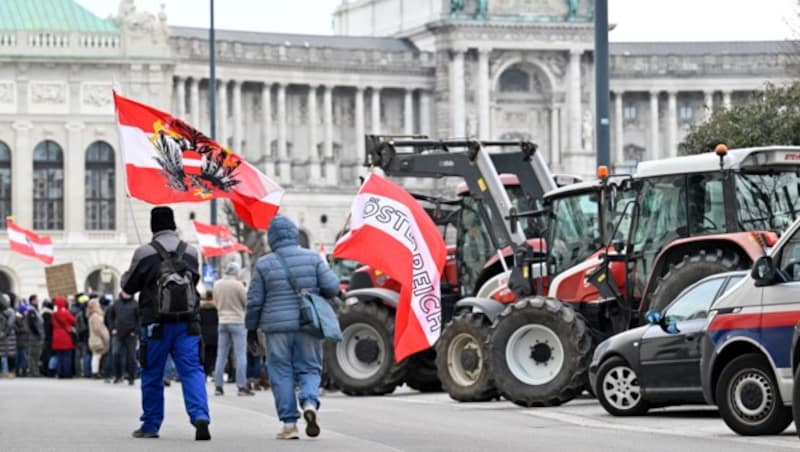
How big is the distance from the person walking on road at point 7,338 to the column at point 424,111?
2828 inches

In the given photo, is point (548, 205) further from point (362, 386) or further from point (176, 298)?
point (176, 298)

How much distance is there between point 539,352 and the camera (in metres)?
28.5

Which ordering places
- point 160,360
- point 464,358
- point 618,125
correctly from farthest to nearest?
point 618,125 < point 464,358 < point 160,360

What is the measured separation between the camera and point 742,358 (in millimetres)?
21562

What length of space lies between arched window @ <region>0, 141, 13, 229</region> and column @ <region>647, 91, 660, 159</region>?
124ft

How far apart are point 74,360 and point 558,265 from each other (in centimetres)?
2030

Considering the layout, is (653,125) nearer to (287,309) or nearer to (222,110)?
(222,110)

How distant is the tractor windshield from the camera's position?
2692 cm

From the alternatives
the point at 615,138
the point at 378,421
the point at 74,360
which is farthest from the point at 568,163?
the point at 378,421

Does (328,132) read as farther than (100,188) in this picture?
Yes

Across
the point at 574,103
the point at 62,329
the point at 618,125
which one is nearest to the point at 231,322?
the point at 62,329

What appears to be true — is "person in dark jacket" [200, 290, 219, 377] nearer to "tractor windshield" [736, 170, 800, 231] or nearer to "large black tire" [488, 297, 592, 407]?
"large black tire" [488, 297, 592, 407]

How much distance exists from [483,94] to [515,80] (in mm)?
3508

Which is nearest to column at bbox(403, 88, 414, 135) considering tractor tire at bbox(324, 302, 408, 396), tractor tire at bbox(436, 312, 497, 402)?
tractor tire at bbox(324, 302, 408, 396)
